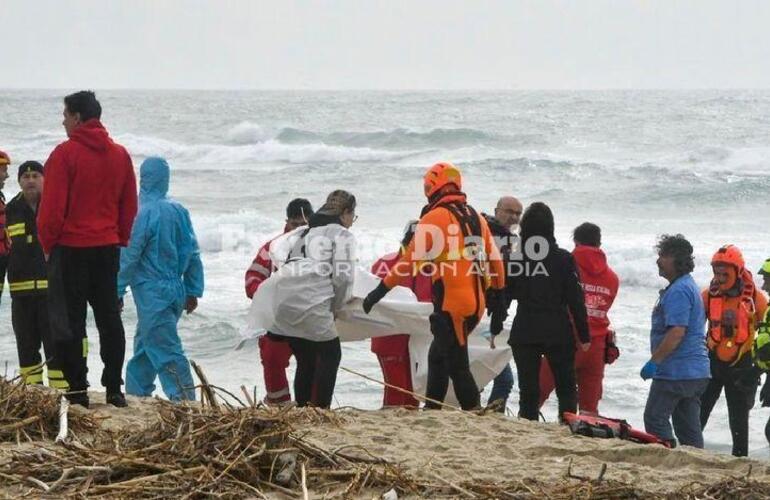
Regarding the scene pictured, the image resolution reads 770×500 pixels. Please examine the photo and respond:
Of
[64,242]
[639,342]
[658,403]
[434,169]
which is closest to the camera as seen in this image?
[64,242]

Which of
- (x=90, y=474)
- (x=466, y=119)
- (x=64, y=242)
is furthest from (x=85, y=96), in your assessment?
(x=466, y=119)

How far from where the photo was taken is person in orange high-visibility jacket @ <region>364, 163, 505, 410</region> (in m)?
7.38

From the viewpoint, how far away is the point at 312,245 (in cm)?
776

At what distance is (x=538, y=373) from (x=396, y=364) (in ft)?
3.46

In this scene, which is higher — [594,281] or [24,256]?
[24,256]

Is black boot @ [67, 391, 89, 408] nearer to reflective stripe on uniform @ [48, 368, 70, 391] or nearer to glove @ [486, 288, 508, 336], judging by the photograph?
reflective stripe on uniform @ [48, 368, 70, 391]

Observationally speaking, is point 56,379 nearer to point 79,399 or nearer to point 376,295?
point 79,399

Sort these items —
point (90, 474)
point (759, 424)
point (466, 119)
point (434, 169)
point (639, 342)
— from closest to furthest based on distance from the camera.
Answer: point (90, 474)
point (434, 169)
point (759, 424)
point (639, 342)
point (466, 119)

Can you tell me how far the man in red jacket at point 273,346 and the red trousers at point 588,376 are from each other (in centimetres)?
171

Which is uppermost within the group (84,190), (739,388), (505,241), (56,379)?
(84,190)

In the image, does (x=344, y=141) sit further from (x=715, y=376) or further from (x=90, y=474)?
(x=90, y=474)

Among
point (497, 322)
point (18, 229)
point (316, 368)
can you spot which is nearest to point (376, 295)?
point (316, 368)

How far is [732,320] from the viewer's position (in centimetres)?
829

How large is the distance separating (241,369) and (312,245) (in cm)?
479
